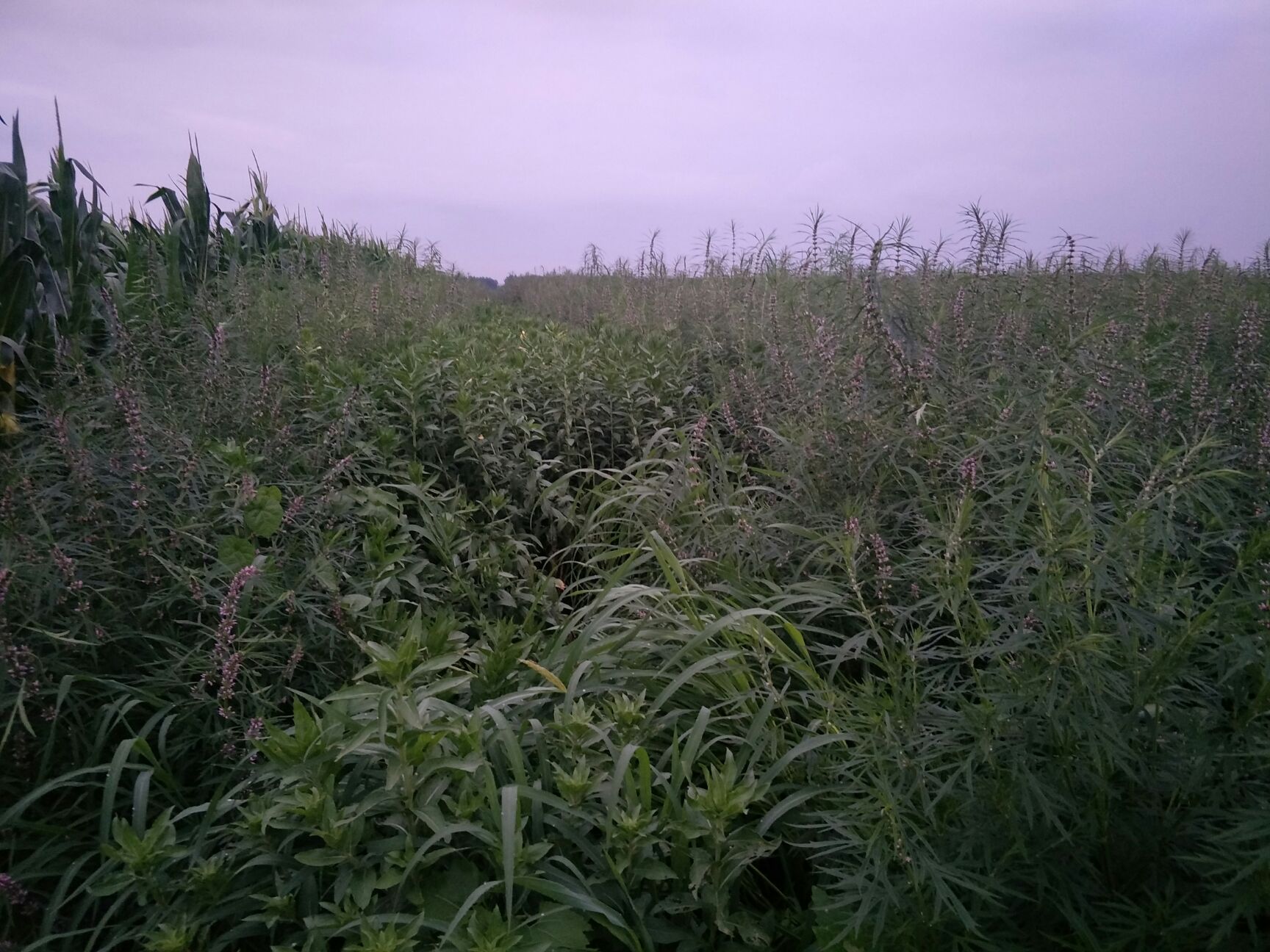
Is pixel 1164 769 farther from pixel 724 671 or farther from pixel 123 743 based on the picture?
pixel 123 743

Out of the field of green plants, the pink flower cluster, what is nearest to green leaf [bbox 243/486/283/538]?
the field of green plants

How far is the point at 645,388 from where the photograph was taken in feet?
15.5

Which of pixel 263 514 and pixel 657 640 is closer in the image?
pixel 263 514

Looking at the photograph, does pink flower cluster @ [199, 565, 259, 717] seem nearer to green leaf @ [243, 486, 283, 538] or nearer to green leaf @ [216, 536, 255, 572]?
green leaf @ [216, 536, 255, 572]

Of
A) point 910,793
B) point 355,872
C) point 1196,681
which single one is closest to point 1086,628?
point 1196,681

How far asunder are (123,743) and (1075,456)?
2.52m

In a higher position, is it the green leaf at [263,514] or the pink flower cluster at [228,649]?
the green leaf at [263,514]

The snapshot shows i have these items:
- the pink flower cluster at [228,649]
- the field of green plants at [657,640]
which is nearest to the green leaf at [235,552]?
the field of green plants at [657,640]

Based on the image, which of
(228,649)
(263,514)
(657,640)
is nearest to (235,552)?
(263,514)

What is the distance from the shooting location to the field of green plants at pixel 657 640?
1.58 m

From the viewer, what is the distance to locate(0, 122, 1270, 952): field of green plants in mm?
1576

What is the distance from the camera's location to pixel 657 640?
258 cm

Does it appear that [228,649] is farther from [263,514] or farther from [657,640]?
[657,640]

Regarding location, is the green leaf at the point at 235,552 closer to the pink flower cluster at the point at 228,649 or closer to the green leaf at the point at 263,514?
the green leaf at the point at 263,514
